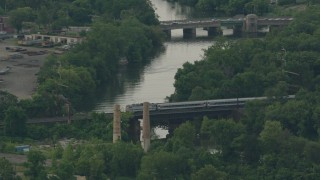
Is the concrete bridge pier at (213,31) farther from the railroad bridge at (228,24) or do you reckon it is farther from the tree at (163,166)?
the tree at (163,166)

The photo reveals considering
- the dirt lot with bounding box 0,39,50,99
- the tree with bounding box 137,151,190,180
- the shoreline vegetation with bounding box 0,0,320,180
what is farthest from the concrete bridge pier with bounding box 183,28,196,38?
the tree with bounding box 137,151,190,180

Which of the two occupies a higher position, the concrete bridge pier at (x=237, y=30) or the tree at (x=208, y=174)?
the concrete bridge pier at (x=237, y=30)

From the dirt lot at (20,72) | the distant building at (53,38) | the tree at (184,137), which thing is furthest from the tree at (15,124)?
the distant building at (53,38)

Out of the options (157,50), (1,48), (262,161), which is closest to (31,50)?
(1,48)

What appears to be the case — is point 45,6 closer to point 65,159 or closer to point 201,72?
point 201,72

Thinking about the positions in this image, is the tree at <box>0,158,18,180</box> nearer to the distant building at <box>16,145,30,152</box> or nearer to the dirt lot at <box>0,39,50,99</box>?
the distant building at <box>16,145,30,152</box>
